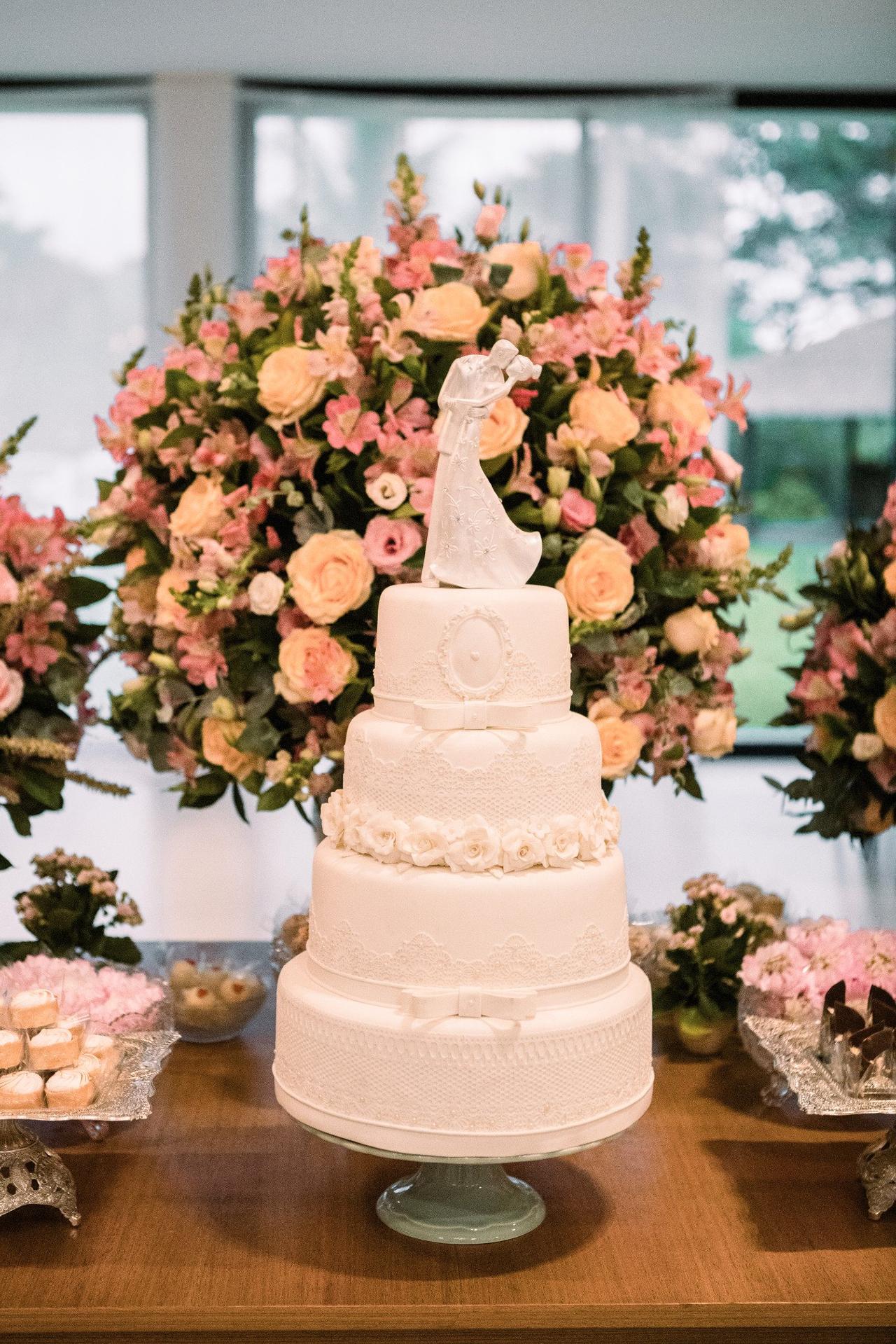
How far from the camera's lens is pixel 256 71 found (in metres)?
7.69

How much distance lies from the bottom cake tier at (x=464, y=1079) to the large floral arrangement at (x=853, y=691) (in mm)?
817

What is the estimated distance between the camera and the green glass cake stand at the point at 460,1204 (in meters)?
1.66

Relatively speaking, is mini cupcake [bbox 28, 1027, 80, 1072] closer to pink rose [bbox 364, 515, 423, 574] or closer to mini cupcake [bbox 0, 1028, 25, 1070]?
mini cupcake [bbox 0, 1028, 25, 1070]

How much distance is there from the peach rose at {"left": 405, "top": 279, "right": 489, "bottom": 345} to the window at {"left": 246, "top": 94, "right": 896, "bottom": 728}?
234 inches

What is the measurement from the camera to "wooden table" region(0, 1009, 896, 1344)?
59.3 inches

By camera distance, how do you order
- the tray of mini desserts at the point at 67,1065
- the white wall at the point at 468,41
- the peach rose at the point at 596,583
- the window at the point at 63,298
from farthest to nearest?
the window at the point at 63,298 → the white wall at the point at 468,41 → the peach rose at the point at 596,583 → the tray of mini desserts at the point at 67,1065

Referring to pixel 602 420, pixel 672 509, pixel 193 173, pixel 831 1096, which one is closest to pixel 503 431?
pixel 602 420

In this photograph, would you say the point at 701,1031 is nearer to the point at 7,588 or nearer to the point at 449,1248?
the point at 449,1248

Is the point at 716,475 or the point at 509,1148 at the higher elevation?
the point at 716,475

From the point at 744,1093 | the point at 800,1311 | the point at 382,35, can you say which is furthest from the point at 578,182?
the point at 800,1311

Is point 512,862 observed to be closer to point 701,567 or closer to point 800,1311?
point 800,1311

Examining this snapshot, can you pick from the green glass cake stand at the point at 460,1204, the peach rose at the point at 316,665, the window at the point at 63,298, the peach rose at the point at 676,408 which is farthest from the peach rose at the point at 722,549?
the window at the point at 63,298

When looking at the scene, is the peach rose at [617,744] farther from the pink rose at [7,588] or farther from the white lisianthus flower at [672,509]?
the pink rose at [7,588]

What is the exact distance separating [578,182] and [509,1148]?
23.7 feet
